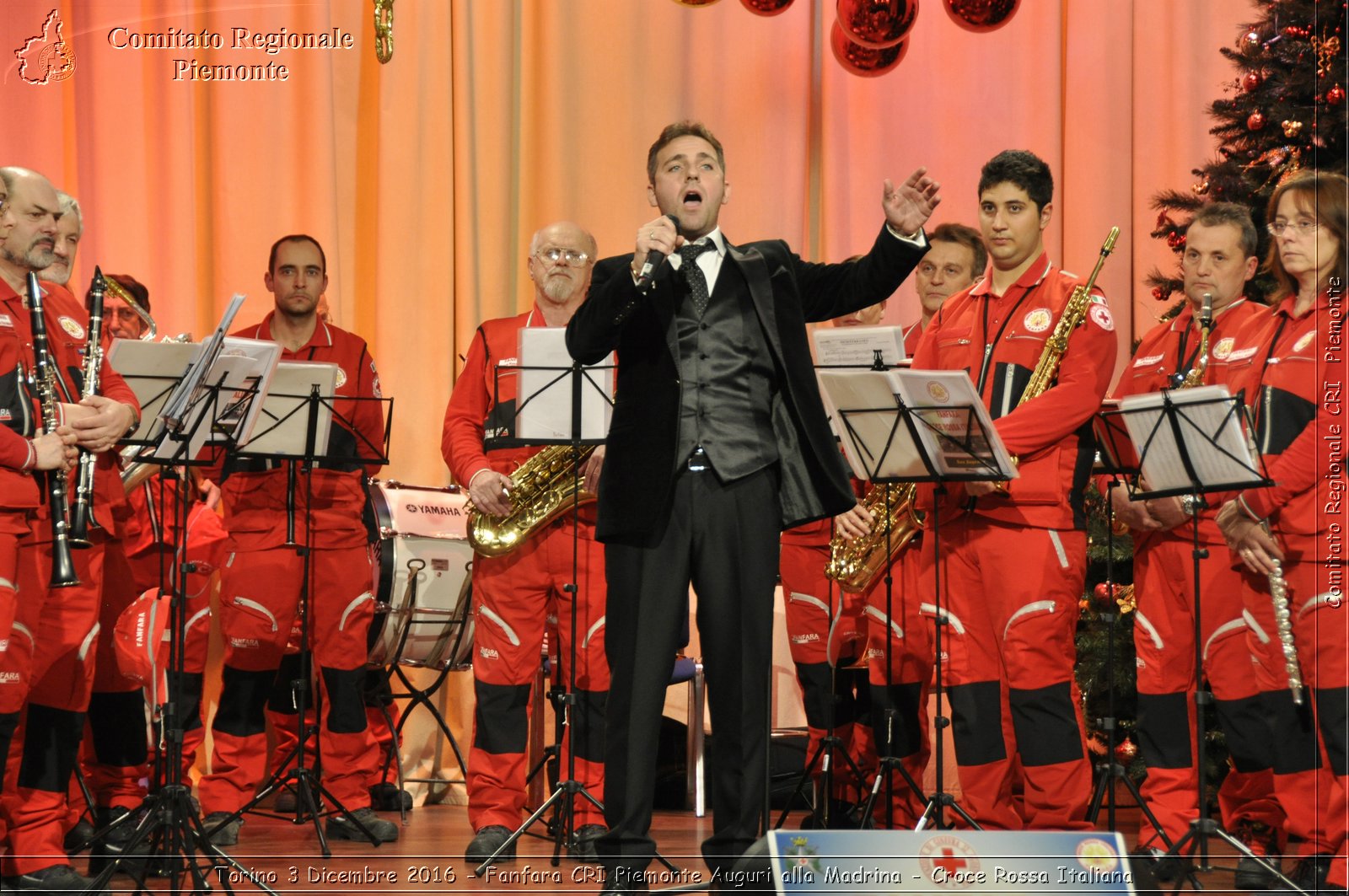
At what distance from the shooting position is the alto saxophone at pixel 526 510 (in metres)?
5.32

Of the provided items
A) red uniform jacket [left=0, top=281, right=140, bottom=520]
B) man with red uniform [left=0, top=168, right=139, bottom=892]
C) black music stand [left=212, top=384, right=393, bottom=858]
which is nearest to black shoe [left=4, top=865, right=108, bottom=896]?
man with red uniform [left=0, top=168, right=139, bottom=892]

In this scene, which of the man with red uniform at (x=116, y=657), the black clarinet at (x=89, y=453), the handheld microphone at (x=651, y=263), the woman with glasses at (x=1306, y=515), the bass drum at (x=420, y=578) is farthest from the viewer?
the bass drum at (x=420, y=578)

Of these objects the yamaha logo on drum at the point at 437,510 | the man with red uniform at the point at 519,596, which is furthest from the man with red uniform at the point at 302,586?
the man with red uniform at the point at 519,596

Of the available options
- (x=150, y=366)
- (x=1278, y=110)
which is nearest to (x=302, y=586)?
(x=150, y=366)

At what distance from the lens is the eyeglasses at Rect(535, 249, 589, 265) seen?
5.51 metres

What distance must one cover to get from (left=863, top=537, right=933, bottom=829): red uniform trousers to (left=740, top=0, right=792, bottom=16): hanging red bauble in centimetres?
290

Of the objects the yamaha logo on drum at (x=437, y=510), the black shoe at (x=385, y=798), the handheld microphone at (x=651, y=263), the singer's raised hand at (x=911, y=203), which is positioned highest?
the singer's raised hand at (x=911, y=203)

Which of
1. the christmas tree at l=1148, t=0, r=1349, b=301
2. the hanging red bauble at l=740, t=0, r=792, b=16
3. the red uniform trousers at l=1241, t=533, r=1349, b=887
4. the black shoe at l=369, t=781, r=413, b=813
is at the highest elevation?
the hanging red bauble at l=740, t=0, r=792, b=16

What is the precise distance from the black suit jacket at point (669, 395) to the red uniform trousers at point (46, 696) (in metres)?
2.00

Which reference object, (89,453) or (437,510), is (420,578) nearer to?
(437,510)

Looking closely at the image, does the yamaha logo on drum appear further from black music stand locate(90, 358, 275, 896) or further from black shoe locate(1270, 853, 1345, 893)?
black shoe locate(1270, 853, 1345, 893)

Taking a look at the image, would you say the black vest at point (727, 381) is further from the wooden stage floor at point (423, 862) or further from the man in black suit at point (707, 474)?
the wooden stage floor at point (423, 862)

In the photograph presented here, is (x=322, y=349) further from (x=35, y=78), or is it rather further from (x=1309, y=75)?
(x=1309, y=75)

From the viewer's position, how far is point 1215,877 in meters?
4.79
